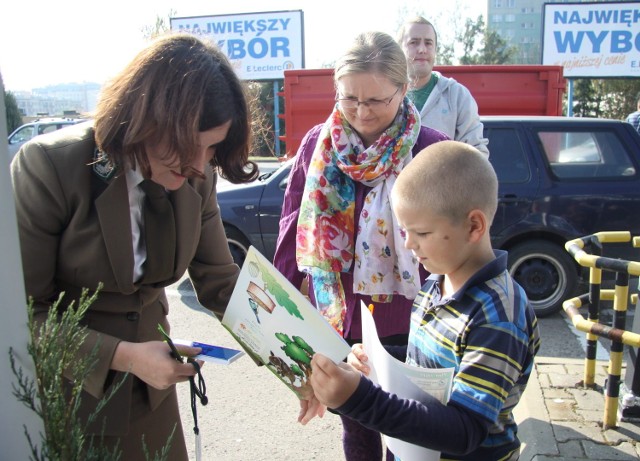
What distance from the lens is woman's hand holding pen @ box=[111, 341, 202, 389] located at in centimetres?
150

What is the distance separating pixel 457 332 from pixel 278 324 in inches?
17.6

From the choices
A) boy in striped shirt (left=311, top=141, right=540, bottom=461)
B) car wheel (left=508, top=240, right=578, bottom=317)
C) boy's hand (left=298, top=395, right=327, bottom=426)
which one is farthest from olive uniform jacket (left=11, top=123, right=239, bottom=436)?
car wheel (left=508, top=240, right=578, bottom=317)

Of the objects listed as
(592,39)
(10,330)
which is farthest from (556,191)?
(592,39)

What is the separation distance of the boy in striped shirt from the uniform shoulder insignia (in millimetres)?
715

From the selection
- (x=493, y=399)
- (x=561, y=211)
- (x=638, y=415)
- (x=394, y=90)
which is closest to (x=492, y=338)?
(x=493, y=399)

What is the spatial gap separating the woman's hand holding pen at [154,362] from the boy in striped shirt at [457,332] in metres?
0.34

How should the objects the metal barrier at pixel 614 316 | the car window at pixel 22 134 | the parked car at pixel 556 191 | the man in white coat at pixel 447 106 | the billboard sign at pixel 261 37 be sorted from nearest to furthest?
the metal barrier at pixel 614 316
the man in white coat at pixel 447 106
the parked car at pixel 556 191
the car window at pixel 22 134
the billboard sign at pixel 261 37

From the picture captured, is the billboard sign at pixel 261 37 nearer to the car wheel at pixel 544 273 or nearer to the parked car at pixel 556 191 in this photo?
the parked car at pixel 556 191

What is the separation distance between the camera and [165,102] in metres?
1.48

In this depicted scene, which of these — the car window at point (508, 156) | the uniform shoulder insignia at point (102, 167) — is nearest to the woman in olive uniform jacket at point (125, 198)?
the uniform shoulder insignia at point (102, 167)

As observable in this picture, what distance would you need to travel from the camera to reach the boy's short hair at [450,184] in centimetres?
154

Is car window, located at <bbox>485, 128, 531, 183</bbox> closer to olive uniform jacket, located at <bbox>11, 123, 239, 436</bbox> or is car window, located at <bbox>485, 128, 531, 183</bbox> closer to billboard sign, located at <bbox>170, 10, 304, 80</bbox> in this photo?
olive uniform jacket, located at <bbox>11, 123, 239, 436</bbox>

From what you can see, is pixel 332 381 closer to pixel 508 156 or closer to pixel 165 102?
pixel 165 102

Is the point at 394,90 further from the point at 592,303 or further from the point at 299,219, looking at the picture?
the point at 592,303
